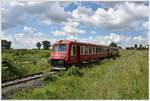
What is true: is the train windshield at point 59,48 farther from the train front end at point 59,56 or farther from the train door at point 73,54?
the train door at point 73,54

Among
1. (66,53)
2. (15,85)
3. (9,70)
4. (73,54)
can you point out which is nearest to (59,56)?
(66,53)

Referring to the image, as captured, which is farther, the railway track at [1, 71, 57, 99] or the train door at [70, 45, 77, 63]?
the train door at [70, 45, 77, 63]

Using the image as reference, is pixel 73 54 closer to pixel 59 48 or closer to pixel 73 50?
pixel 73 50

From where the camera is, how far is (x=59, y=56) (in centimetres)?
1706

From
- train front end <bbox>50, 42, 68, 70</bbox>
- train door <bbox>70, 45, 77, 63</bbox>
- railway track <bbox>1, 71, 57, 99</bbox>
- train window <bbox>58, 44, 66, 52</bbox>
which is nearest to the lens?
railway track <bbox>1, 71, 57, 99</bbox>

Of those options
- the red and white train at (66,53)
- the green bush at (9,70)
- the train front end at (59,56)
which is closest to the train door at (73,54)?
the red and white train at (66,53)

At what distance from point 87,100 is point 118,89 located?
5.46 feet

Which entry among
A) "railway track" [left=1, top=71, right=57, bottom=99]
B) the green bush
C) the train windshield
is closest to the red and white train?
the train windshield

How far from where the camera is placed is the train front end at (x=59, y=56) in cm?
1673

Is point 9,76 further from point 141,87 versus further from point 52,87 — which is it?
point 141,87

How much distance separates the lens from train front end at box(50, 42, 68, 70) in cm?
1673

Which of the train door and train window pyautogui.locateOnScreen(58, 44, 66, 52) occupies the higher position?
train window pyautogui.locateOnScreen(58, 44, 66, 52)

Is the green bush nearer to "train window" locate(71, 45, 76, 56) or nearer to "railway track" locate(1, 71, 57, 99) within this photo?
"railway track" locate(1, 71, 57, 99)

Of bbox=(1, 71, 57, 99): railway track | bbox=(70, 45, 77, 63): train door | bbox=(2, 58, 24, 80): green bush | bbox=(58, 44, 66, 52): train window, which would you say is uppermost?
bbox=(58, 44, 66, 52): train window
